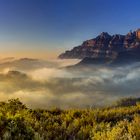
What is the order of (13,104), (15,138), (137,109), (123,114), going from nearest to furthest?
(15,138)
(13,104)
(123,114)
(137,109)

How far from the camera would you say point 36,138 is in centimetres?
1451

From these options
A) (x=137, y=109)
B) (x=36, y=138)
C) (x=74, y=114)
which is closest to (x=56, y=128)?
(x=36, y=138)

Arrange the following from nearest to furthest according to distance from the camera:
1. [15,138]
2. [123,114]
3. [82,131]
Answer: [15,138]
[82,131]
[123,114]

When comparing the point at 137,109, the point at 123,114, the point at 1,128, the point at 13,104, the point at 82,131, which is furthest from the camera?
the point at 137,109

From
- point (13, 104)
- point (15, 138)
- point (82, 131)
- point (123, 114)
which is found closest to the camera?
point (15, 138)

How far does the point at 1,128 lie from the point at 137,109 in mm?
12660

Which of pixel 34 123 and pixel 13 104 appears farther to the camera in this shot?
pixel 13 104

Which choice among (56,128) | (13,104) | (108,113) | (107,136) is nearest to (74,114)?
(108,113)

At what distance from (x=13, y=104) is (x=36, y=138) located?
882 centimetres

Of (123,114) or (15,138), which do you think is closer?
(15,138)

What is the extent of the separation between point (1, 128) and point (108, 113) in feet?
32.9

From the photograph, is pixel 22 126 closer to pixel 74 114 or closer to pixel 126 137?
pixel 126 137

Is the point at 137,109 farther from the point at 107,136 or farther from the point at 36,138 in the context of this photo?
the point at 36,138

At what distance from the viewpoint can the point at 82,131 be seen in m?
18.2
